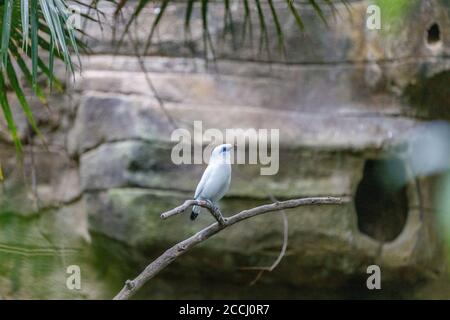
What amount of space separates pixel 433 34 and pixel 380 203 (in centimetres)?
90

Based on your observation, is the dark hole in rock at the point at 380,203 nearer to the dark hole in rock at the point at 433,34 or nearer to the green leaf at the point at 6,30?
the dark hole in rock at the point at 433,34

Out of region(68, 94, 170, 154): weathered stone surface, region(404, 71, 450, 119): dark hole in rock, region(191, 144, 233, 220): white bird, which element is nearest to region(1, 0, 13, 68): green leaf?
region(191, 144, 233, 220): white bird

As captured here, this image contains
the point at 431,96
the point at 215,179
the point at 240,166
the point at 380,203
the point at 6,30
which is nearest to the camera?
the point at 6,30

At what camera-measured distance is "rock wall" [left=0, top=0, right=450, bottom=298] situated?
3.64m

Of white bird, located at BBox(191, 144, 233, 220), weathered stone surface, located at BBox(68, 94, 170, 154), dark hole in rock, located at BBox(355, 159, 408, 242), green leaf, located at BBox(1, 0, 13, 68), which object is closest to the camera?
green leaf, located at BBox(1, 0, 13, 68)

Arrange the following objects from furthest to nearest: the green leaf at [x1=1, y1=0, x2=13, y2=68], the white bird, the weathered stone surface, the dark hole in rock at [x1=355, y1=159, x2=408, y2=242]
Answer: the dark hole in rock at [x1=355, y1=159, x2=408, y2=242], the weathered stone surface, the white bird, the green leaf at [x1=1, y1=0, x2=13, y2=68]

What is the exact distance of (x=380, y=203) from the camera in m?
3.89

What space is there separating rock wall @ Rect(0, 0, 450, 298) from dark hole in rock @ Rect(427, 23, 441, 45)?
1 cm

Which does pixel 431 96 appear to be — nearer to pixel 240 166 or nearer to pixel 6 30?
pixel 240 166

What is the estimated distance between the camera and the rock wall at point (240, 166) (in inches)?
143

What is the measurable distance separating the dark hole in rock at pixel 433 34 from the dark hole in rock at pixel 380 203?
0.67 metres

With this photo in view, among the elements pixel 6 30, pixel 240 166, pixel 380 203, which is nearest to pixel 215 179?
pixel 6 30

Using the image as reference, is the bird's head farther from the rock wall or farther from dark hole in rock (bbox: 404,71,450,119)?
dark hole in rock (bbox: 404,71,450,119)

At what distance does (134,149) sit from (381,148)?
1219mm
